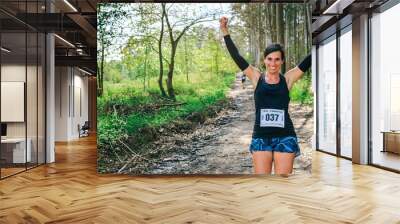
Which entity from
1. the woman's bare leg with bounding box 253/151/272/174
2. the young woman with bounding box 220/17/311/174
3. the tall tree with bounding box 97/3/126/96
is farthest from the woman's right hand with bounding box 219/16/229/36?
the woman's bare leg with bounding box 253/151/272/174

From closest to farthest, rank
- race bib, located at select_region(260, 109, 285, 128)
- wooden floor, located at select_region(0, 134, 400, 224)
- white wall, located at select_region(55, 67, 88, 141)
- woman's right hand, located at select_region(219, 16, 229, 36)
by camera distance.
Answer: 1. wooden floor, located at select_region(0, 134, 400, 224)
2. race bib, located at select_region(260, 109, 285, 128)
3. woman's right hand, located at select_region(219, 16, 229, 36)
4. white wall, located at select_region(55, 67, 88, 141)

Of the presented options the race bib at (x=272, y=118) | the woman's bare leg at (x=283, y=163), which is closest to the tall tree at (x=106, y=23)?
the race bib at (x=272, y=118)

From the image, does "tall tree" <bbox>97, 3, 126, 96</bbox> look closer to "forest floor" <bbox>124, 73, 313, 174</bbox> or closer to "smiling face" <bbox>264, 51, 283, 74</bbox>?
"forest floor" <bbox>124, 73, 313, 174</bbox>

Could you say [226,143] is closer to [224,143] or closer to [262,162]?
[224,143]

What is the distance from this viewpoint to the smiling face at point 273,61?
6707 millimetres

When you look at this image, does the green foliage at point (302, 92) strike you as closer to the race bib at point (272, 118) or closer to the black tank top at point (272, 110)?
the black tank top at point (272, 110)

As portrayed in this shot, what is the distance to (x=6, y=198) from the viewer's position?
5.24 meters

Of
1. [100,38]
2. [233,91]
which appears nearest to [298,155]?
[233,91]

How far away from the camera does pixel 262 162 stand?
6.71m

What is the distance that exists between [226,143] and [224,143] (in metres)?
0.03

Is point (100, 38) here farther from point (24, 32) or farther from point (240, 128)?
point (240, 128)

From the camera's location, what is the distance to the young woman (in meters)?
6.69

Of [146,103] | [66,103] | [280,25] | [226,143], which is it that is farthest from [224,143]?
[66,103]

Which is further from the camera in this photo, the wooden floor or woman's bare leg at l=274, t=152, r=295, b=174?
woman's bare leg at l=274, t=152, r=295, b=174
